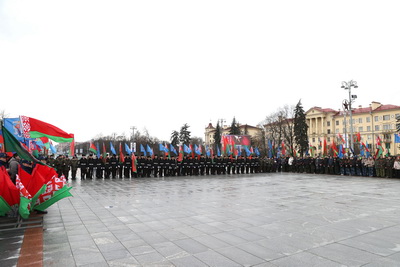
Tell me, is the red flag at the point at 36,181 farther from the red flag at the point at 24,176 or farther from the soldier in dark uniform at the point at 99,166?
the soldier in dark uniform at the point at 99,166

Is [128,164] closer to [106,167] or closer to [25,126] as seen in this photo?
[106,167]

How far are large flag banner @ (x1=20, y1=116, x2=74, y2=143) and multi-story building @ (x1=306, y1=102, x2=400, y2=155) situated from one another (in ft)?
258

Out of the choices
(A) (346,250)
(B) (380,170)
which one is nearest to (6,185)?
(A) (346,250)

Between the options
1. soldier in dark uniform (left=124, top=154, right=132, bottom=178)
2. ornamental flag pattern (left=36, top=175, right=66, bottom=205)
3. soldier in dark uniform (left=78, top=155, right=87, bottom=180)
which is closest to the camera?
ornamental flag pattern (left=36, top=175, right=66, bottom=205)

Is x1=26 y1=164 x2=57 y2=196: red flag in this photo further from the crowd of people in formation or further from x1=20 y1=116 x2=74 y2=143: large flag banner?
the crowd of people in formation

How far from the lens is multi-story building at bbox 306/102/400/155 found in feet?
263

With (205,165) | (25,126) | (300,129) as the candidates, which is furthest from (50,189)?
(300,129)

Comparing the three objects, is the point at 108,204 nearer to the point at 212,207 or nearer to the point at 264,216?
the point at 212,207

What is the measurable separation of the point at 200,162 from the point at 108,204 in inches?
605

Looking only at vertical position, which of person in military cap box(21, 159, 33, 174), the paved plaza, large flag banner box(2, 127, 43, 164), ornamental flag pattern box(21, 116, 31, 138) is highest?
ornamental flag pattern box(21, 116, 31, 138)

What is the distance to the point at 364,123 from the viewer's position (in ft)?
290

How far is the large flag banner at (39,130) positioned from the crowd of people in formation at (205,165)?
10.7 metres

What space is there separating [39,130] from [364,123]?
99775mm

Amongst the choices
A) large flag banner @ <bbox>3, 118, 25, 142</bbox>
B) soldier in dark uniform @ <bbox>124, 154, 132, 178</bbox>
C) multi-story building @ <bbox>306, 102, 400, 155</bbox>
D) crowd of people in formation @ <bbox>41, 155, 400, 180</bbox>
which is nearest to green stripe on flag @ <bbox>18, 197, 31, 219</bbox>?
large flag banner @ <bbox>3, 118, 25, 142</bbox>
